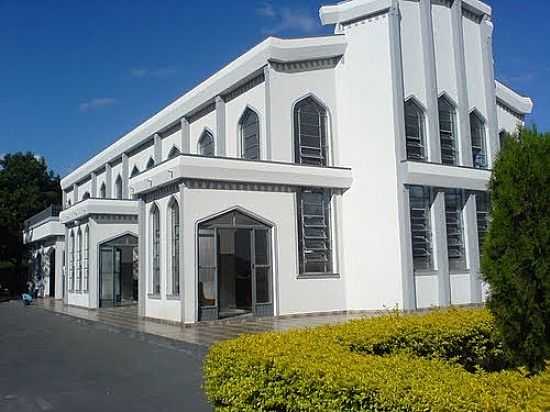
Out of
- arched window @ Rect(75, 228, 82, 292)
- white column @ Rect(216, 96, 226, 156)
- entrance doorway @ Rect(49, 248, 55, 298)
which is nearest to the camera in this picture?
white column @ Rect(216, 96, 226, 156)

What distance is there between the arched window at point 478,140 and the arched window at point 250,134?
7030 millimetres

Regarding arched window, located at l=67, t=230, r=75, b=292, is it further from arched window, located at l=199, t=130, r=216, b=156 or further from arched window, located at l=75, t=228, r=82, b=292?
arched window, located at l=199, t=130, r=216, b=156

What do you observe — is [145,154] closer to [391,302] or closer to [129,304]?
[129,304]

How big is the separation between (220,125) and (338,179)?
488 centimetres

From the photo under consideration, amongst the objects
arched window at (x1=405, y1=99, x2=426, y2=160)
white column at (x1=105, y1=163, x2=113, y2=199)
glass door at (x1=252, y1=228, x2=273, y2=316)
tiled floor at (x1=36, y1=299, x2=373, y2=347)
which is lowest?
tiled floor at (x1=36, y1=299, x2=373, y2=347)

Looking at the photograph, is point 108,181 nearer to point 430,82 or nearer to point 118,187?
point 118,187

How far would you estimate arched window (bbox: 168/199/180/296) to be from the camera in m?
14.9

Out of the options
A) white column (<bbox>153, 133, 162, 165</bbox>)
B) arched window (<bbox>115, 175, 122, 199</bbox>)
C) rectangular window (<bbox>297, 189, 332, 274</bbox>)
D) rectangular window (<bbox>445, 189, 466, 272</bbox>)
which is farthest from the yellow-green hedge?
arched window (<bbox>115, 175, 122, 199</bbox>)

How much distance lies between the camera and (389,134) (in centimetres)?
1633

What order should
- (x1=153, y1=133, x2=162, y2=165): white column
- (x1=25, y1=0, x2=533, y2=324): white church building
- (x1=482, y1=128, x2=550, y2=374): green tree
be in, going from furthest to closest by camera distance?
1. (x1=153, y1=133, x2=162, y2=165): white column
2. (x1=25, y1=0, x2=533, y2=324): white church building
3. (x1=482, y1=128, x2=550, y2=374): green tree

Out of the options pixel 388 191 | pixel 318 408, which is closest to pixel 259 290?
pixel 388 191

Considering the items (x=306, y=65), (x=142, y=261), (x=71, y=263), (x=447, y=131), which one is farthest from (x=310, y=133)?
(x=71, y=263)

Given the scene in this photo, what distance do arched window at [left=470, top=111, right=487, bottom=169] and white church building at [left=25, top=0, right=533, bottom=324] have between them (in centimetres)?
6

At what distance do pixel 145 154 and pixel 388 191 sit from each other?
1399 cm
